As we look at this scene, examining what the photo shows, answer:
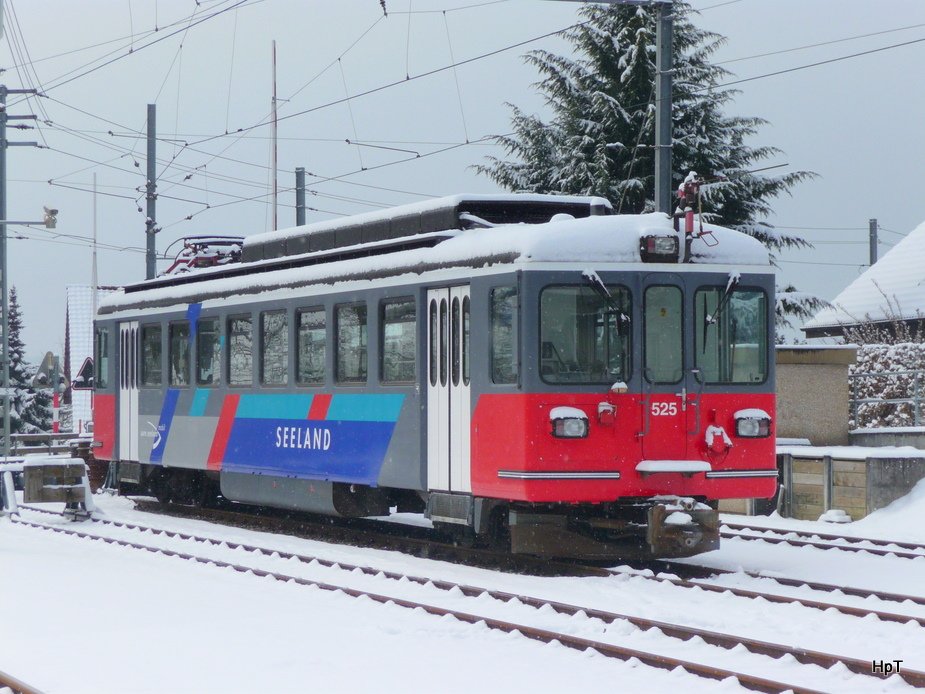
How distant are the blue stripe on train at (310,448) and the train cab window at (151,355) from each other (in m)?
2.55

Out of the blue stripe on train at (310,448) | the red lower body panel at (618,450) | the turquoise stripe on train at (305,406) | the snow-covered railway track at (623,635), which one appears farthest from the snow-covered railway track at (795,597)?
the blue stripe on train at (310,448)

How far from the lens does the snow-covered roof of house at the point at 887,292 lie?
1400 inches

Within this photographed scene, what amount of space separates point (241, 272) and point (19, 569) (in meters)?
5.80

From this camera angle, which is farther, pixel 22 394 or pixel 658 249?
pixel 22 394

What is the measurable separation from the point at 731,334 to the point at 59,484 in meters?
9.23

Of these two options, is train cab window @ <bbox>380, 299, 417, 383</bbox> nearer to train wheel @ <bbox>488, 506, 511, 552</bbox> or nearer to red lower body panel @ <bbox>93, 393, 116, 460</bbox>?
train wheel @ <bbox>488, 506, 511, 552</bbox>

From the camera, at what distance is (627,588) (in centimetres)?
1191

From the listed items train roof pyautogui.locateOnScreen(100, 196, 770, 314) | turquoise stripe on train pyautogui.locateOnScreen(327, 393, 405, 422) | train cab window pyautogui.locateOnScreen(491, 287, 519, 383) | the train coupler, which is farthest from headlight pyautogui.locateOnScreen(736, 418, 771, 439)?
turquoise stripe on train pyautogui.locateOnScreen(327, 393, 405, 422)

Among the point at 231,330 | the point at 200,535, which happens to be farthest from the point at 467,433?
the point at 231,330

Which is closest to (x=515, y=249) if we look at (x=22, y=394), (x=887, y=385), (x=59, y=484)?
(x=59, y=484)

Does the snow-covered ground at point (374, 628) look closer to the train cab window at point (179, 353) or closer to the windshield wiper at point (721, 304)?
the windshield wiper at point (721, 304)

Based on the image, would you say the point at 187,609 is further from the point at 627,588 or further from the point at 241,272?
the point at 241,272

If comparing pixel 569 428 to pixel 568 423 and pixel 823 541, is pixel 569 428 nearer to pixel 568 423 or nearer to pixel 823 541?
pixel 568 423

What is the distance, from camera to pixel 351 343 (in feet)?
50.5
